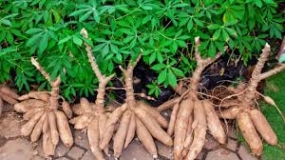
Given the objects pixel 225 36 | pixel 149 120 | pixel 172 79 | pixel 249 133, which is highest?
pixel 225 36

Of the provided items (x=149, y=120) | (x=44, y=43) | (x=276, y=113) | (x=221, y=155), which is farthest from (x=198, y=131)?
(x=44, y=43)

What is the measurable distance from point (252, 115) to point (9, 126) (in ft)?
Result: 5.86

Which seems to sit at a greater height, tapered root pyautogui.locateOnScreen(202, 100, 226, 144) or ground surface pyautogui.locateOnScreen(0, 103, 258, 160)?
tapered root pyautogui.locateOnScreen(202, 100, 226, 144)

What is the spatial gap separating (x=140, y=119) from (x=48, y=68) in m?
0.74

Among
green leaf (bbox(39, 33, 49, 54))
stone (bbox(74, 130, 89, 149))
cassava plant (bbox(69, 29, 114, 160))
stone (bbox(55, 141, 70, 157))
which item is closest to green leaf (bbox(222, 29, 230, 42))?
cassava plant (bbox(69, 29, 114, 160))

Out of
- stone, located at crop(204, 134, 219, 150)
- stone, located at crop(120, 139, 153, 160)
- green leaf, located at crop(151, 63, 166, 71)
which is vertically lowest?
stone, located at crop(204, 134, 219, 150)

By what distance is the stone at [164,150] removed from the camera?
312cm

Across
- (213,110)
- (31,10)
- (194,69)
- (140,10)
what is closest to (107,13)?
(140,10)

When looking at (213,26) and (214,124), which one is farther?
(214,124)

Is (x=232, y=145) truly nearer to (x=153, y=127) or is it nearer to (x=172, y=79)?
(x=153, y=127)

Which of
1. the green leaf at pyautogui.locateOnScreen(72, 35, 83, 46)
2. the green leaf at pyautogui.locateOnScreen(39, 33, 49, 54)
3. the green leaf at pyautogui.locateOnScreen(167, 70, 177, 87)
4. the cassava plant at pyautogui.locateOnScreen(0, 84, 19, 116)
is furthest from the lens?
the cassava plant at pyautogui.locateOnScreen(0, 84, 19, 116)

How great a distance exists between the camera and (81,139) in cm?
323

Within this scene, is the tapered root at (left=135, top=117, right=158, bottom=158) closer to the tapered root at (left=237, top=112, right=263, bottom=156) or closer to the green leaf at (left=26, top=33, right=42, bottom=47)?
the tapered root at (left=237, top=112, right=263, bottom=156)

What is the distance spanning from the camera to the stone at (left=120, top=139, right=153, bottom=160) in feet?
10.2
